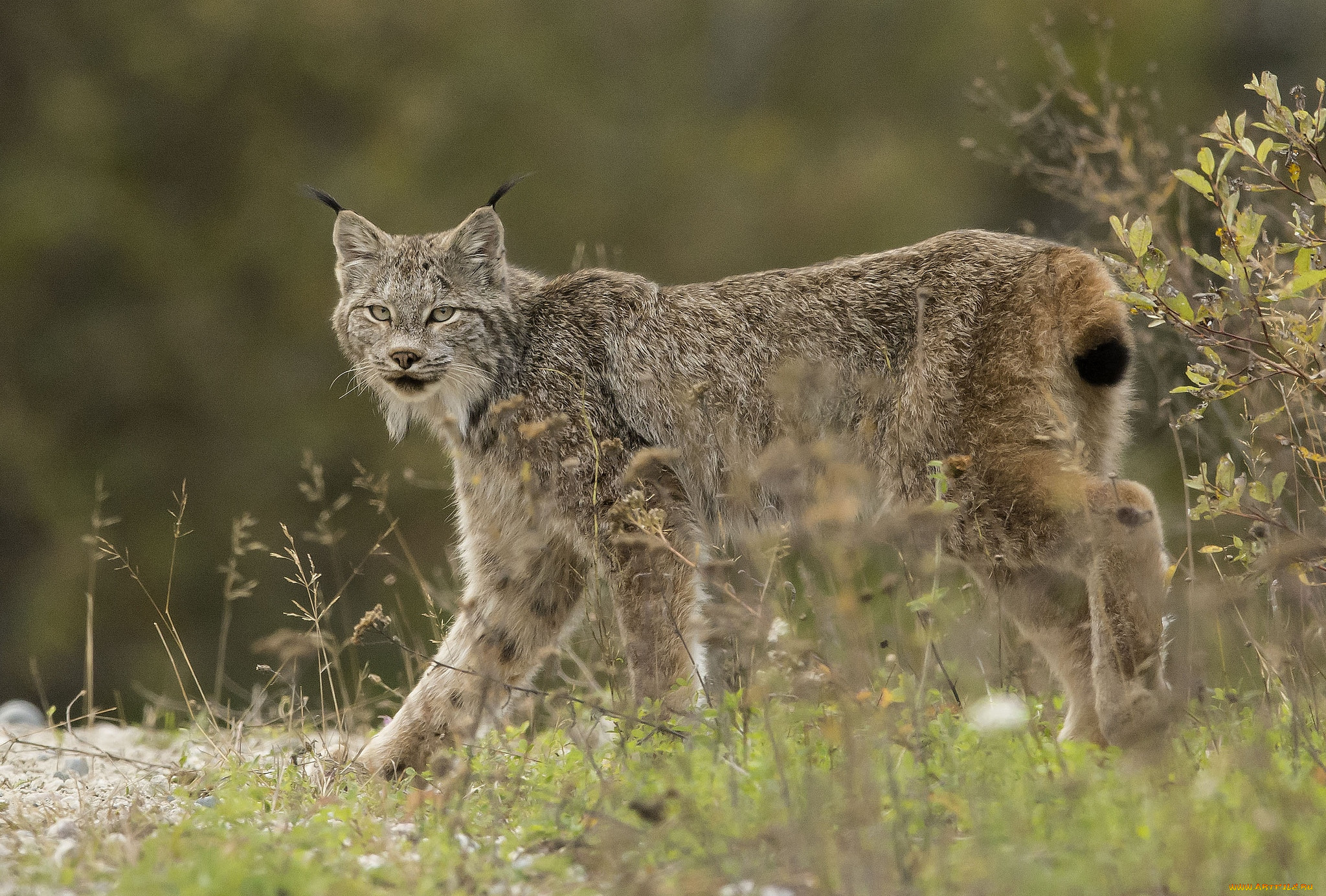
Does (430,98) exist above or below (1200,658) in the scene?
above

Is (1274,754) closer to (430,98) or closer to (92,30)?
(430,98)

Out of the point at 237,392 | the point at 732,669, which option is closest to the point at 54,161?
the point at 237,392

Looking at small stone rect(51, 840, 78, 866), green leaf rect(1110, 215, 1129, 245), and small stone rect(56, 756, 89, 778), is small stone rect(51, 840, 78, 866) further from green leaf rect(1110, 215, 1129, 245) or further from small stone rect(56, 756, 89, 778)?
green leaf rect(1110, 215, 1129, 245)

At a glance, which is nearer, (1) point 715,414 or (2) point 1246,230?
(2) point 1246,230

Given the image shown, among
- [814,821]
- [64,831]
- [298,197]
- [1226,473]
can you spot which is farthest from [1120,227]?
[298,197]

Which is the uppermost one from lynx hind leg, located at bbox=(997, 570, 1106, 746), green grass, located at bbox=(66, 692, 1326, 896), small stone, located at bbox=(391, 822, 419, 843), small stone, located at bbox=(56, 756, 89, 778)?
lynx hind leg, located at bbox=(997, 570, 1106, 746)

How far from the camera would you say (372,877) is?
2902 millimetres

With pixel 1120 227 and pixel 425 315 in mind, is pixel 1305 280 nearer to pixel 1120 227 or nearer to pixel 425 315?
pixel 1120 227

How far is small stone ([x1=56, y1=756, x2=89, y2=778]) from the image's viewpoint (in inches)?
184

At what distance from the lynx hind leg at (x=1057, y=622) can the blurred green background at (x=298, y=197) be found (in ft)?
31.5

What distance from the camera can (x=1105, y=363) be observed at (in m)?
4.35

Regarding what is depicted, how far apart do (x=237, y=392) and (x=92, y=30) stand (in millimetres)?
4428

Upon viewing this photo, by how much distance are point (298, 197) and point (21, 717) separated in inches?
394

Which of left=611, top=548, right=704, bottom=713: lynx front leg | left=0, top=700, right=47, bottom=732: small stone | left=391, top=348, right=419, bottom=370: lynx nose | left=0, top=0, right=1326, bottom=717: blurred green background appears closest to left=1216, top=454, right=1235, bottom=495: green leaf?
left=611, top=548, right=704, bottom=713: lynx front leg
